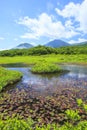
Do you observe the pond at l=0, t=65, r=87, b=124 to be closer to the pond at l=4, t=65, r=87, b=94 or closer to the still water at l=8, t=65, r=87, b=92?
the pond at l=4, t=65, r=87, b=94

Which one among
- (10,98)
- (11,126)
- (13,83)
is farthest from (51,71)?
(11,126)

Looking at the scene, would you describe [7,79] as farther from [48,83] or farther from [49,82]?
[49,82]

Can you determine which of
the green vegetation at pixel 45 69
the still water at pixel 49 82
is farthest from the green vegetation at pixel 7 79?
the green vegetation at pixel 45 69

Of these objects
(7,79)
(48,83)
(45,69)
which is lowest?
(48,83)

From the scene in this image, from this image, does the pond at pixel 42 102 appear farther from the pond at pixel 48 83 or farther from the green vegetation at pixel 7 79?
the green vegetation at pixel 7 79

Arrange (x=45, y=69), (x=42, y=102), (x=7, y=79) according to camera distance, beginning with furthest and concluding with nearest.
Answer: (x=45, y=69) → (x=7, y=79) → (x=42, y=102)

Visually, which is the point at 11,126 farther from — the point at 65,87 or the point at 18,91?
the point at 65,87

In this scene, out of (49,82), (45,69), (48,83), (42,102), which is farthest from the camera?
Answer: (45,69)

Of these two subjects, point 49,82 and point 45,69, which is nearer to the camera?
point 49,82

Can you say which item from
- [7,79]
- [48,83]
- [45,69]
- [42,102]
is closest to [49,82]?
[48,83]

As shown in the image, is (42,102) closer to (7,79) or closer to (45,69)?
(7,79)

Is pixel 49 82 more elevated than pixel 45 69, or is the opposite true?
pixel 45 69

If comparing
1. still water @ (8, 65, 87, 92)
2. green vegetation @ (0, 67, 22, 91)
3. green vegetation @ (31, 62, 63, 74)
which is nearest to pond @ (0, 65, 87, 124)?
still water @ (8, 65, 87, 92)

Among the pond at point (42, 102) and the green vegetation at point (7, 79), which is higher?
the green vegetation at point (7, 79)
